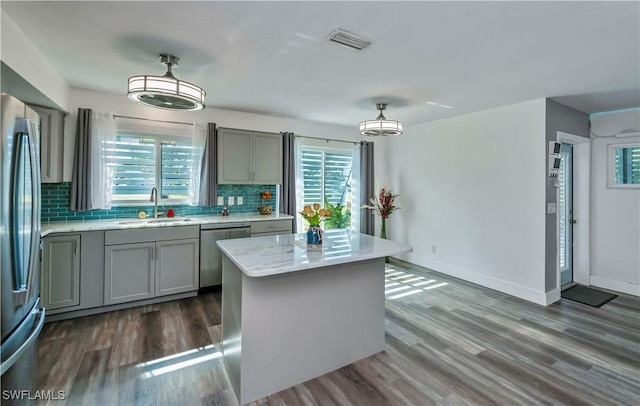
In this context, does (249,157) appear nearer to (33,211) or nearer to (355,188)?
(355,188)

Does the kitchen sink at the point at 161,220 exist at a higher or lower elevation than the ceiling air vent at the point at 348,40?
lower

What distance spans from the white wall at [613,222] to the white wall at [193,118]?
3624 millimetres

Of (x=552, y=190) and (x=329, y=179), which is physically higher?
(x=329, y=179)

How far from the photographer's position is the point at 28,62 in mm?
2314

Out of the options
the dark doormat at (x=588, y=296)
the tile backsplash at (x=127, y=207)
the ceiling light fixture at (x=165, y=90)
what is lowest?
the dark doormat at (x=588, y=296)

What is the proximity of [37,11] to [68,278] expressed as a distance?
241 cm

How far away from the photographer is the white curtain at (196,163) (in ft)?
13.5

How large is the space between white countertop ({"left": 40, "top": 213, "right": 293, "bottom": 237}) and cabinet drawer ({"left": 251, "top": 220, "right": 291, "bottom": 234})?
0.18ft

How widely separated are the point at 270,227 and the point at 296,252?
212 cm

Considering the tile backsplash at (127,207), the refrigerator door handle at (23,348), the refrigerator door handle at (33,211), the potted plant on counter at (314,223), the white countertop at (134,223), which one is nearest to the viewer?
the refrigerator door handle at (23,348)

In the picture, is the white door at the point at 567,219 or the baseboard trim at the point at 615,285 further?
the white door at the point at 567,219

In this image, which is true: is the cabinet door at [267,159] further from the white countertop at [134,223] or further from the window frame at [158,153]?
the window frame at [158,153]

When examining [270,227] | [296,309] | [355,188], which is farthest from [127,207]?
[355,188]

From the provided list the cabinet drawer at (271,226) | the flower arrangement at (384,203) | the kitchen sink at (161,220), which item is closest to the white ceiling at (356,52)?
the kitchen sink at (161,220)
